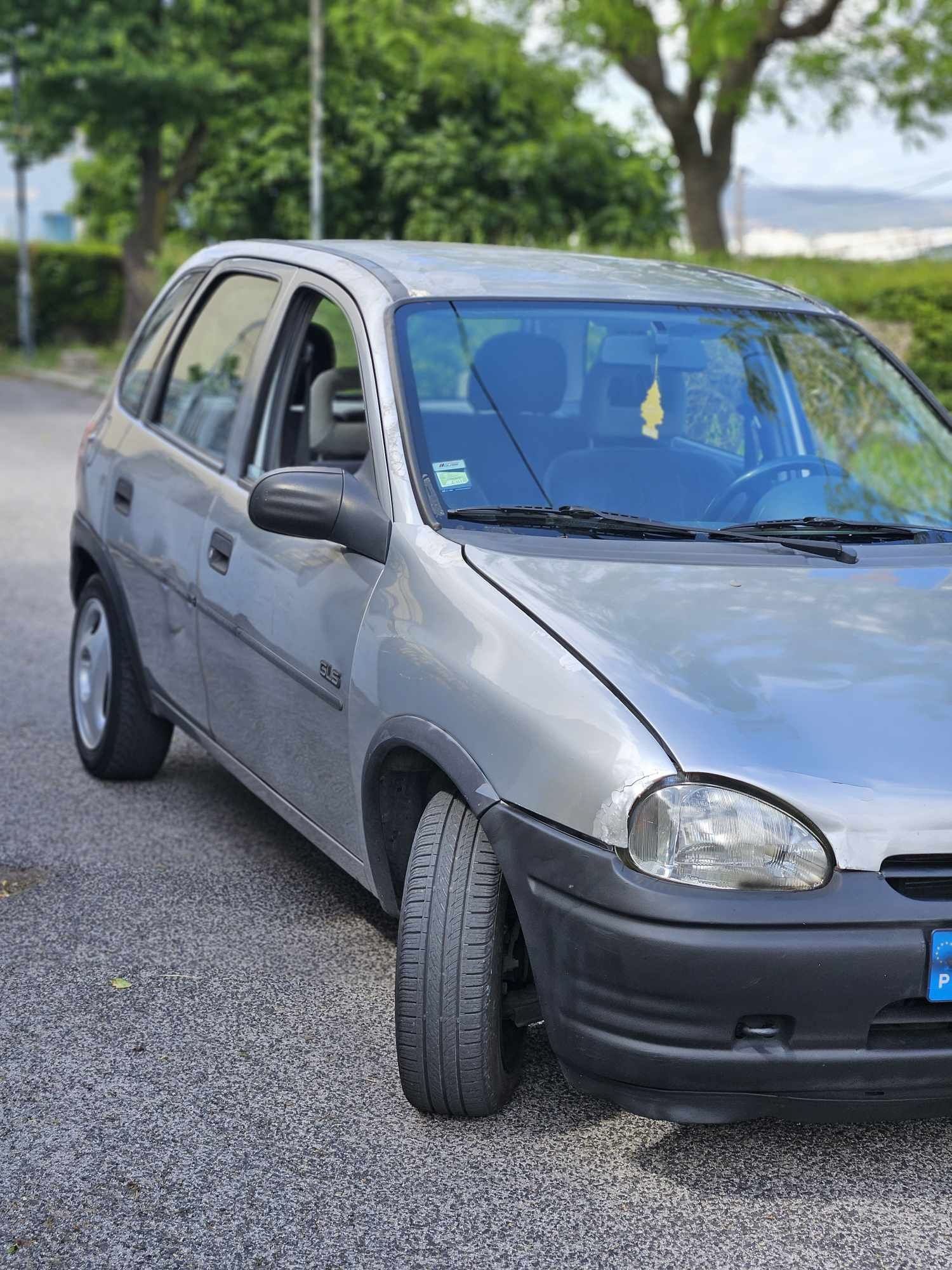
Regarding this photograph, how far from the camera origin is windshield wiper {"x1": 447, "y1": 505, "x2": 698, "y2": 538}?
3535 millimetres

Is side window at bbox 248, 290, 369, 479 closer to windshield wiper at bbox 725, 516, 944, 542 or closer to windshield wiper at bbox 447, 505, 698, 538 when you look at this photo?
windshield wiper at bbox 447, 505, 698, 538

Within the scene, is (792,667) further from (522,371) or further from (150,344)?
(150,344)

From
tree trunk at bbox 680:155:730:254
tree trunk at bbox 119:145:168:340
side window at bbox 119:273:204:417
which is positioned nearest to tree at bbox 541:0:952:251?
tree trunk at bbox 680:155:730:254

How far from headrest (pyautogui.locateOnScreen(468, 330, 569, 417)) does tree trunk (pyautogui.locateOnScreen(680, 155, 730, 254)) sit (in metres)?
22.6

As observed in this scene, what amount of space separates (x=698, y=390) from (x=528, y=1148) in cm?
195

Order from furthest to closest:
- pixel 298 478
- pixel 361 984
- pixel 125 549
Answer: pixel 125 549
pixel 361 984
pixel 298 478

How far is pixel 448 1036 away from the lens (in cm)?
305

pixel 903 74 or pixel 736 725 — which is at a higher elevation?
pixel 903 74

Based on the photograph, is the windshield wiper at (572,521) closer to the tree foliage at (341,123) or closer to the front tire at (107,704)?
the front tire at (107,704)

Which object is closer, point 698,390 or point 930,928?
point 930,928

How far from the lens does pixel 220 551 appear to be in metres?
4.34

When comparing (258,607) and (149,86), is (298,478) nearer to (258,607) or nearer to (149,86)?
(258,607)

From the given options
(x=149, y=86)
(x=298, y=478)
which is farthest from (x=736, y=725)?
(x=149, y=86)

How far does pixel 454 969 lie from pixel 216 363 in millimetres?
2590
